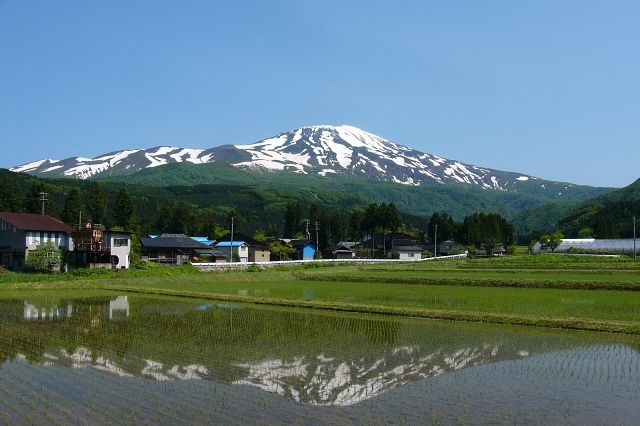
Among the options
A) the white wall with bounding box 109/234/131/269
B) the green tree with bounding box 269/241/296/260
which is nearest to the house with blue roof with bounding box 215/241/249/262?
the green tree with bounding box 269/241/296/260

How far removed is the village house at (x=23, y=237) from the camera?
141 feet

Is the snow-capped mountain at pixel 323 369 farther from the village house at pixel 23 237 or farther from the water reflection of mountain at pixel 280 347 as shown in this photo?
the village house at pixel 23 237

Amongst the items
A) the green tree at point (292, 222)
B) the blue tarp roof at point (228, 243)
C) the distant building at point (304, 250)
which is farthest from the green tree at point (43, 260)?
the green tree at point (292, 222)

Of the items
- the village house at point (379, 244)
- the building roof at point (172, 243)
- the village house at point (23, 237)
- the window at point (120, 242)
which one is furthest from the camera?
the village house at point (379, 244)

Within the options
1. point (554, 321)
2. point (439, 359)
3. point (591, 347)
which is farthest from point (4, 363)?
point (554, 321)

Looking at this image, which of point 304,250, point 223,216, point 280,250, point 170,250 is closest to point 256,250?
point 280,250

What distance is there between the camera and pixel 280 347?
47.2 ft

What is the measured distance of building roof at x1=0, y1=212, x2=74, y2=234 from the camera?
43406 mm

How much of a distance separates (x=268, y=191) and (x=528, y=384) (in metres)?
175

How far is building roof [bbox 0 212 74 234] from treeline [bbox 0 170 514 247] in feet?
33.0

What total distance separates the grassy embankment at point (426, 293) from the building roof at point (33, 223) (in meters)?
8.48

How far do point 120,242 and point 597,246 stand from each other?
7072 centimetres

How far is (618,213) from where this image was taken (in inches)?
4619

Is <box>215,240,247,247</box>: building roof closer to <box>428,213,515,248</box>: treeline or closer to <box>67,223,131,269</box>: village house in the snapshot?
<box>67,223,131,269</box>: village house
